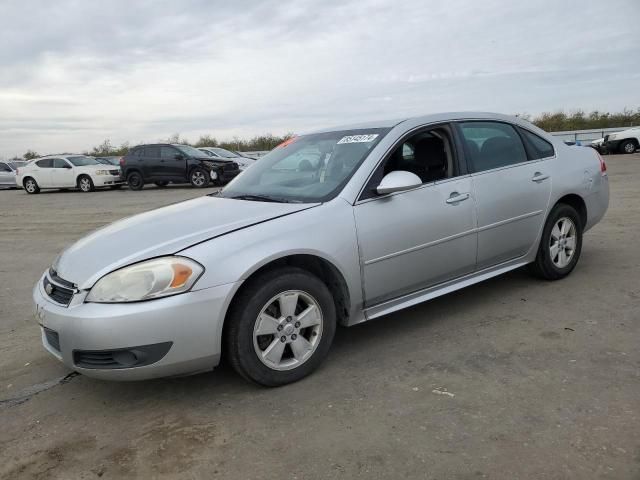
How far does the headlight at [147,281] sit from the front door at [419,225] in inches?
43.1

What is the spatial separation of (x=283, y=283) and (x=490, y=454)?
1332mm

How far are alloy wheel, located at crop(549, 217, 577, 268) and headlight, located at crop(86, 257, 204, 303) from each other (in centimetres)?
320

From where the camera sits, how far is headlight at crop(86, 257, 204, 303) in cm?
274

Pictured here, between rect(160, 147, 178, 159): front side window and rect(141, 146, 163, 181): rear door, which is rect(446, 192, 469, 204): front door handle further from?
rect(141, 146, 163, 181): rear door

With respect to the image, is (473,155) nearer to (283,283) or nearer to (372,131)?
(372,131)

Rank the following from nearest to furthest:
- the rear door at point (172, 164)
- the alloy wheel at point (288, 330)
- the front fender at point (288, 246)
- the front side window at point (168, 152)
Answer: the front fender at point (288, 246) < the alloy wheel at point (288, 330) < the rear door at point (172, 164) < the front side window at point (168, 152)

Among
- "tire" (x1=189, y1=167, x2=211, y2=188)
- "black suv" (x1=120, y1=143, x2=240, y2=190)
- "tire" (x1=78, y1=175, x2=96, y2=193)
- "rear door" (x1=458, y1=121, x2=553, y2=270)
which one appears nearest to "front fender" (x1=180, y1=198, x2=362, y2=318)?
"rear door" (x1=458, y1=121, x2=553, y2=270)

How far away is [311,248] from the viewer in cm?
311

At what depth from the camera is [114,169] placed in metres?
20.3

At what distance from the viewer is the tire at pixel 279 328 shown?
9.50 ft

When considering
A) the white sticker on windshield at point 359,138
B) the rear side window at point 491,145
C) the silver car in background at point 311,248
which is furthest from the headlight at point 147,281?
the rear side window at point 491,145

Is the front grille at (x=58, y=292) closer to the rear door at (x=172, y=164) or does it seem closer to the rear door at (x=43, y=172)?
the rear door at (x=172, y=164)

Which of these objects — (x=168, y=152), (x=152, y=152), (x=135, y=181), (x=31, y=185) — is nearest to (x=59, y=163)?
(x=31, y=185)

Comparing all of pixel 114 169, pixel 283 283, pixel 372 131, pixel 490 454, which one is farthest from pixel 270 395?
pixel 114 169
